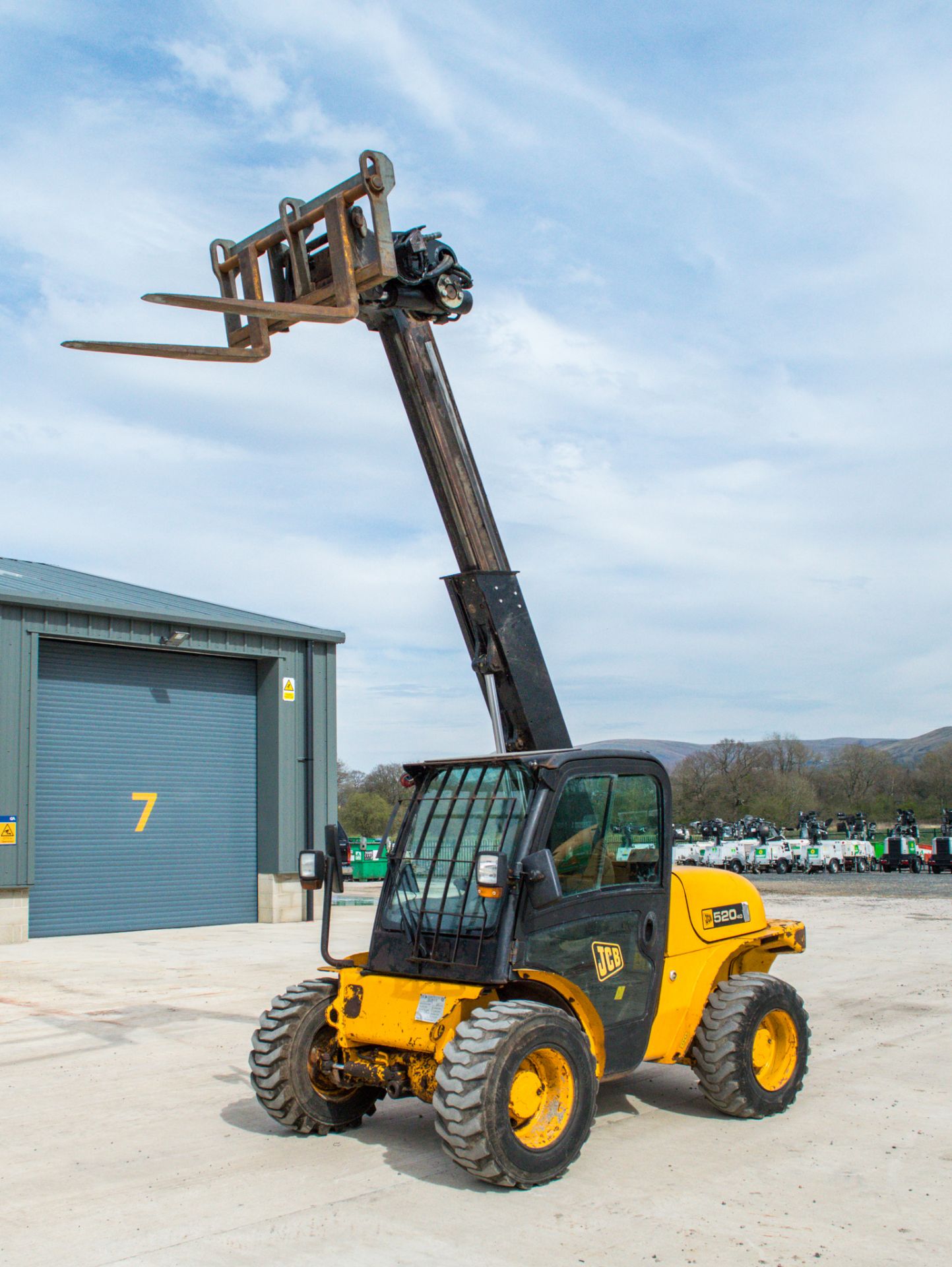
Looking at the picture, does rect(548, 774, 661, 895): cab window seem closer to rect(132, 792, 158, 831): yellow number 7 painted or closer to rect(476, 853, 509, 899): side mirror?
rect(476, 853, 509, 899): side mirror

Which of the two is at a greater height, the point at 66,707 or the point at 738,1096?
the point at 66,707

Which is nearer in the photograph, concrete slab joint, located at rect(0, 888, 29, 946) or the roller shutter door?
concrete slab joint, located at rect(0, 888, 29, 946)

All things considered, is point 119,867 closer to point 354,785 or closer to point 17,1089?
point 17,1089

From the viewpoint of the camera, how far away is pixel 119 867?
64.0ft

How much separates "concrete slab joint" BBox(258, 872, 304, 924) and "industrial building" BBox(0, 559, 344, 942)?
3 cm

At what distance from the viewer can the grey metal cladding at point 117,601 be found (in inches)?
727

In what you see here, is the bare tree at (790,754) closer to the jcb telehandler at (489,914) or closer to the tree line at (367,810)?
the tree line at (367,810)

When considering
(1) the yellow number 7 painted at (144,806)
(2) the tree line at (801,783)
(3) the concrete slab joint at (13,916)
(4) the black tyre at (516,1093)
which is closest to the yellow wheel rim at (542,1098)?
(4) the black tyre at (516,1093)

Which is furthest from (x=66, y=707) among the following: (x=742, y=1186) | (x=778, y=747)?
(x=778, y=747)

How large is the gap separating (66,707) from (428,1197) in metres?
15.1

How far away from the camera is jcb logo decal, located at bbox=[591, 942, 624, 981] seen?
20.8 feet

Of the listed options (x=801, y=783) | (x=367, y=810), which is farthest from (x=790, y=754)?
(x=367, y=810)

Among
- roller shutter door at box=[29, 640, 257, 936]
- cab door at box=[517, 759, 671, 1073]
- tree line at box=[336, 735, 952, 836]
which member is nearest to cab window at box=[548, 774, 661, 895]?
cab door at box=[517, 759, 671, 1073]

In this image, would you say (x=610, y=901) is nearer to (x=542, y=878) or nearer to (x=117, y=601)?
(x=542, y=878)
